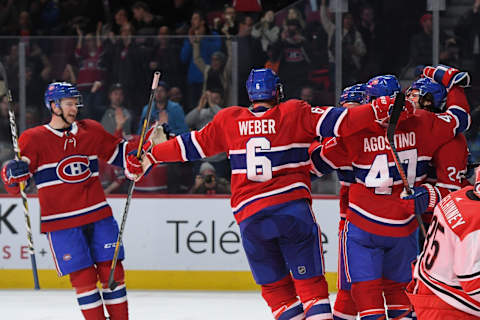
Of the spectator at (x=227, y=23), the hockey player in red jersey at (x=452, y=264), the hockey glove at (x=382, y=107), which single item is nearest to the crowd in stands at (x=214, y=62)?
the spectator at (x=227, y=23)

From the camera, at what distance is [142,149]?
452cm

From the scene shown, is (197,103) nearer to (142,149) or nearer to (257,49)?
(257,49)

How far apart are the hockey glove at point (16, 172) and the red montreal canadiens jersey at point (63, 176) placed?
64 millimetres

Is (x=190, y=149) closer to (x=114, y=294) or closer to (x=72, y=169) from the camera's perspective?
A: (x=72, y=169)

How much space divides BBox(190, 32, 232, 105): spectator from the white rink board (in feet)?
2.76

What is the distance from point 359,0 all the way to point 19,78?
2588mm

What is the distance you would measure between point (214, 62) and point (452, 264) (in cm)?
413

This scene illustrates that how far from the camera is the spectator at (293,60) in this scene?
656cm

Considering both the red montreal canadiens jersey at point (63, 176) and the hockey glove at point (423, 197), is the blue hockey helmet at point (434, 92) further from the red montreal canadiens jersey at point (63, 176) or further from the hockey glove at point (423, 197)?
the red montreal canadiens jersey at point (63, 176)

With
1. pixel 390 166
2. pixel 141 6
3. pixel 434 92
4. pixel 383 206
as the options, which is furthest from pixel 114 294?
pixel 141 6

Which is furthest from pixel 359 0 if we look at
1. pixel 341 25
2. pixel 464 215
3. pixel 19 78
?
pixel 464 215

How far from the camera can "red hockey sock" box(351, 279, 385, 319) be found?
13.0 ft

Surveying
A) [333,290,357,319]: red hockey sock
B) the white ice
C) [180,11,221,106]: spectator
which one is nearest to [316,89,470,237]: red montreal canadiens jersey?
[333,290,357,319]: red hockey sock

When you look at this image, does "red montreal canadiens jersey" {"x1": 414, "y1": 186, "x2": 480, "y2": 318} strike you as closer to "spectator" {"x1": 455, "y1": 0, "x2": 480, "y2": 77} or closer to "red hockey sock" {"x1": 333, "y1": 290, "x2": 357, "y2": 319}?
"red hockey sock" {"x1": 333, "y1": 290, "x2": 357, "y2": 319}
